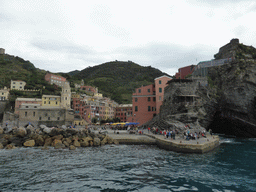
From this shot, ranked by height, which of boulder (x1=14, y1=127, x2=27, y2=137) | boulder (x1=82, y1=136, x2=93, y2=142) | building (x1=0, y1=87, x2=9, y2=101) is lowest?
boulder (x1=82, y1=136, x2=93, y2=142)

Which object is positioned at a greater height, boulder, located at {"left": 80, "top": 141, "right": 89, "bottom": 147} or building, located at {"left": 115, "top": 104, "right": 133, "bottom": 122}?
building, located at {"left": 115, "top": 104, "right": 133, "bottom": 122}

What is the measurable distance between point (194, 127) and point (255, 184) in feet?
64.8

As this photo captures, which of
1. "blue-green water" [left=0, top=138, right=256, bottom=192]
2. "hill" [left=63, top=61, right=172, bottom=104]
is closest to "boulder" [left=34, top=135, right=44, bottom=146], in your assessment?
"blue-green water" [left=0, top=138, right=256, bottom=192]

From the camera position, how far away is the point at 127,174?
41.4 feet

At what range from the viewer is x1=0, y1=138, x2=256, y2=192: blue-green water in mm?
10359

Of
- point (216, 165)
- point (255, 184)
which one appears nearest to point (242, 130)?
point (216, 165)

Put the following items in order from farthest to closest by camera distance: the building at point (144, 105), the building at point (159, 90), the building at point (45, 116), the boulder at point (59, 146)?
the building at point (45, 116) < the building at point (144, 105) < the building at point (159, 90) < the boulder at point (59, 146)

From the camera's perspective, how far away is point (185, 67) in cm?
5638

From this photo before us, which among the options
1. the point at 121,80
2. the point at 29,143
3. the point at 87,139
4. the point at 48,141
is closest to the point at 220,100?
the point at 87,139

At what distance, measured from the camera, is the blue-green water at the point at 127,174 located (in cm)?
1036

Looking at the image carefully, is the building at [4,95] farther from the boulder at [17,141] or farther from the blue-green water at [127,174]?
the blue-green water at [127,174]

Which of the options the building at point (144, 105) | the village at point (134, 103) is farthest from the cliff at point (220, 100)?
the building at point (144, 105)

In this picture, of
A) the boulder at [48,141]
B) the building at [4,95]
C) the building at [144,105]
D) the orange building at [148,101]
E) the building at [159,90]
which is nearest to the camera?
the boulder at [48,141]

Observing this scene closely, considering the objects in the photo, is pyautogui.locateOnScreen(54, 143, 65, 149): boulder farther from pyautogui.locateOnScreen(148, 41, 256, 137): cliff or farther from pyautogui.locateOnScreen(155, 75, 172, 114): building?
pyautogui.locateOnScreen(155, 75, 172, 114): building
